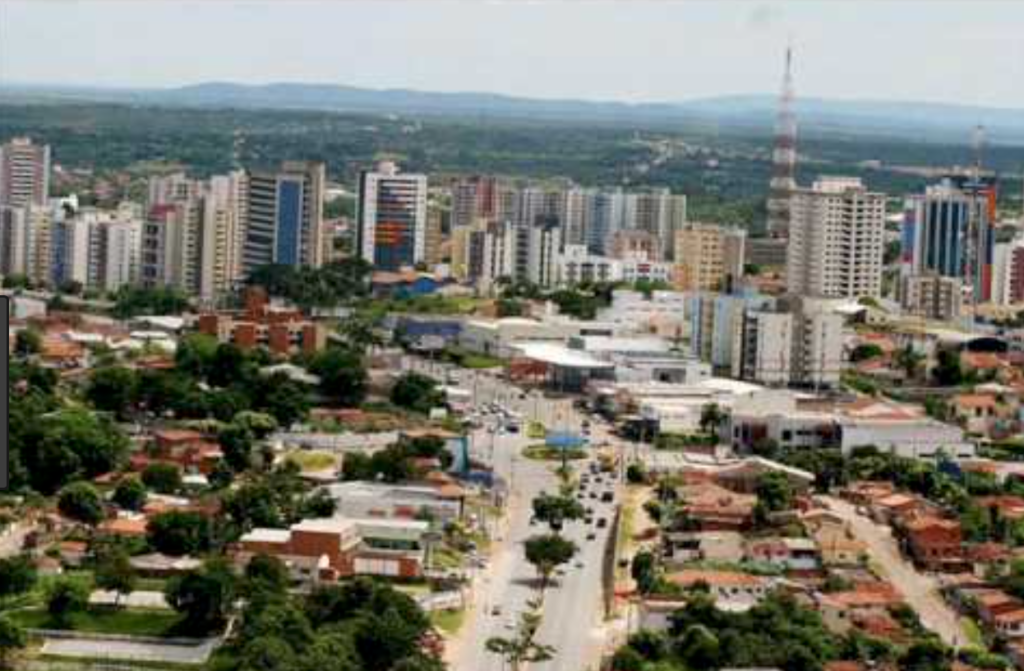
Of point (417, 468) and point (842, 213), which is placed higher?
point (842, 213)

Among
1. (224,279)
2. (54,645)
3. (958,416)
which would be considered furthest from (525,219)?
(54,645)

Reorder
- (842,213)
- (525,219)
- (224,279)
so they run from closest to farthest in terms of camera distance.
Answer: (842,213) → (224,279) → (525,219)

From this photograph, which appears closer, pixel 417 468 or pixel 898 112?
pixel 417 468

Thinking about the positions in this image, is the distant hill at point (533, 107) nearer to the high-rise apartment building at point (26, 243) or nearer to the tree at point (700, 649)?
the high-rise apartment building at point (26, 243)

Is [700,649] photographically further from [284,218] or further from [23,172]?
[23,172]

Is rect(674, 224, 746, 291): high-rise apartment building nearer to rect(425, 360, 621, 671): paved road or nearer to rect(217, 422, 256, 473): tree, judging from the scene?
rect(425, 360, 621, 671): paved road

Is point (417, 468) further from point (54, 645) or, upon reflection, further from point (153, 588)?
point (54, 645)

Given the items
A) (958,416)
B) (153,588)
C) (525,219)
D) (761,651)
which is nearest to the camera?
(761,651)

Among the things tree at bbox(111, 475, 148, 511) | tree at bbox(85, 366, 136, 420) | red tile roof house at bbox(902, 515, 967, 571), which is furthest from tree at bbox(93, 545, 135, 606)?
tree at bbox(85, 366, 136, 420)
